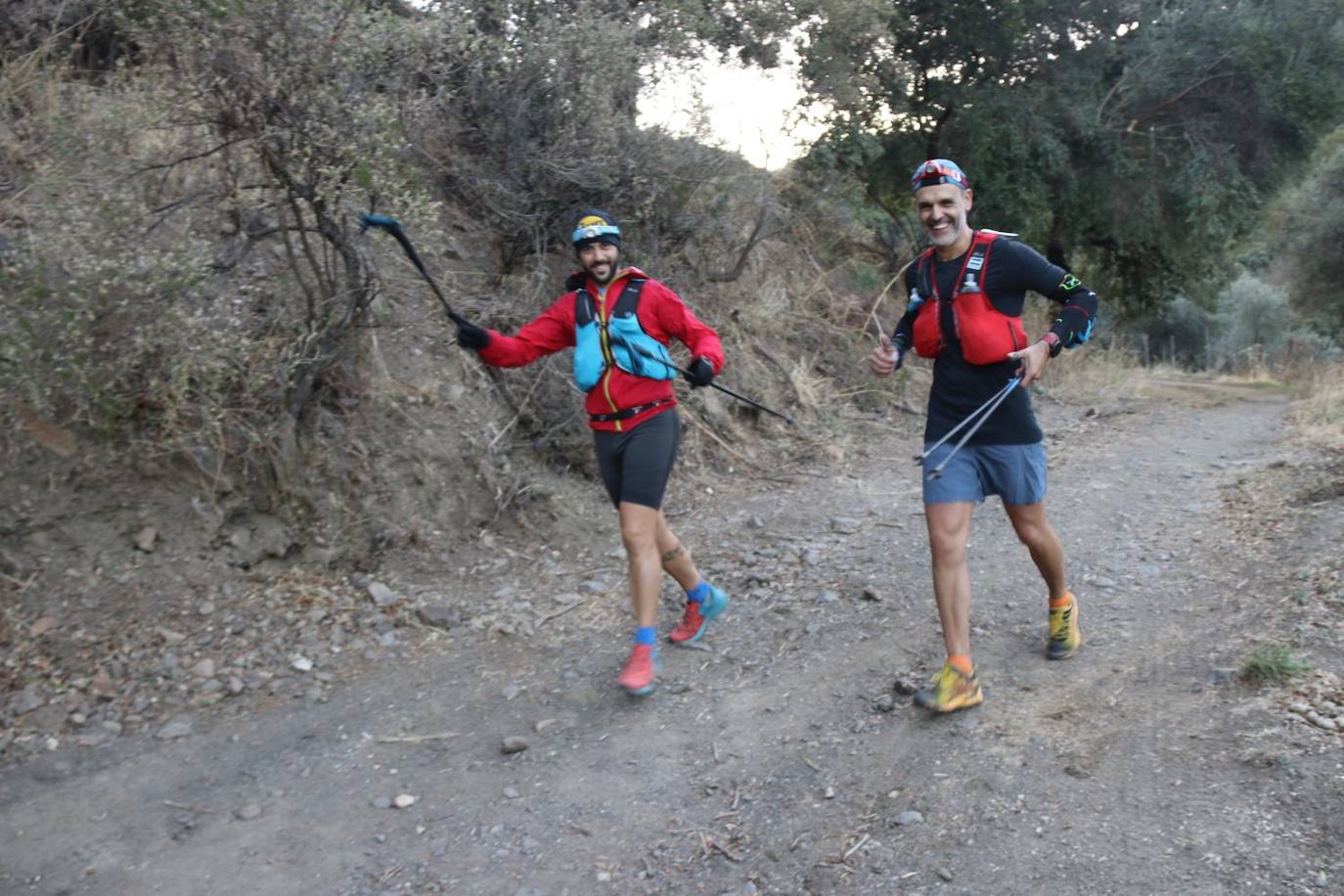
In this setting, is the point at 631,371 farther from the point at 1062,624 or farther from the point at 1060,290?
the point at 1062,624

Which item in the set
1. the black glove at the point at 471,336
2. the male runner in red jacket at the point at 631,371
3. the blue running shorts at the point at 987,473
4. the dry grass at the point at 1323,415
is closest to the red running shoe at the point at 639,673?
the male runner in red jacket at the point at 631,371

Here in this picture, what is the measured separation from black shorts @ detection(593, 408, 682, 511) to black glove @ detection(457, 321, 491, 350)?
618 millimetres

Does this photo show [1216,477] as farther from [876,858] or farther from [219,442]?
[219,442]

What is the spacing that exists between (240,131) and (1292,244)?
18.7 m

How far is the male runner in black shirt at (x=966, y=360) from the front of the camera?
4082 mm

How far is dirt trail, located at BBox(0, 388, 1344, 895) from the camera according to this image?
11.1 feet

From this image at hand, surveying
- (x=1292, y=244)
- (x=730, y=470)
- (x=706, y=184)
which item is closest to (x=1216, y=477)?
(x=730, y=470)

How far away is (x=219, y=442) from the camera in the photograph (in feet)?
17.2

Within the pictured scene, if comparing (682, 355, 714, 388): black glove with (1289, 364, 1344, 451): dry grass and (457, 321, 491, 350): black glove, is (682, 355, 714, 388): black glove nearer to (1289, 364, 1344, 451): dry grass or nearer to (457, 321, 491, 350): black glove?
(457, 321, 491, 350): black glove

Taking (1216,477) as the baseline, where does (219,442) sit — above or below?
above

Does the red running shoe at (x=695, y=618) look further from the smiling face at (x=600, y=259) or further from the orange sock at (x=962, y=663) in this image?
the smiling face at (x=600, y=259)

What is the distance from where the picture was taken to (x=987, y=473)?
4.31 meters

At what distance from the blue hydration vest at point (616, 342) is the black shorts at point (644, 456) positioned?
21 centimetres

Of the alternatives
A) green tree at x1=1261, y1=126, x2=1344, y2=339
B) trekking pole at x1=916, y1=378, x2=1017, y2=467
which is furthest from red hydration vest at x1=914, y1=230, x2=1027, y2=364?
green tree at x1=1261, y1=126, x2=1344, y2=339
